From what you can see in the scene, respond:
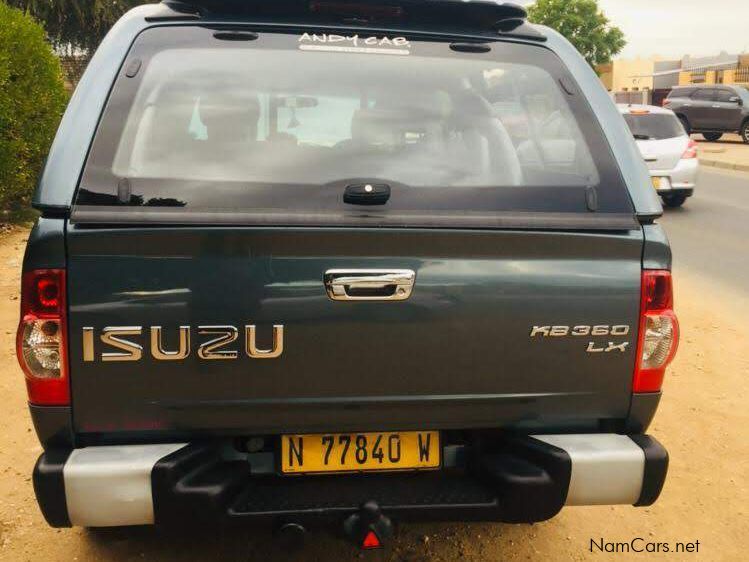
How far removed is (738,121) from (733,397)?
23101mm

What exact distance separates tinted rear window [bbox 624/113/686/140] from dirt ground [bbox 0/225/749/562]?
28.9 feet

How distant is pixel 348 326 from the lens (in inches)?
87.2

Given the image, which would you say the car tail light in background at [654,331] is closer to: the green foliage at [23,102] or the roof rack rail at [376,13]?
the roof rack rail at [376,13]

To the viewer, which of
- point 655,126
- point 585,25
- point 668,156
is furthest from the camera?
point 585,25

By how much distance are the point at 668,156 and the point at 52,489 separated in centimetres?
1173

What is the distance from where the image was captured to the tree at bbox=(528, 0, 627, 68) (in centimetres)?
7356

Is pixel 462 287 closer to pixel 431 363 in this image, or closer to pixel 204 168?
pixel 431 363

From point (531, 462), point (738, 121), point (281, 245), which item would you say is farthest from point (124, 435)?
point (738, 121)

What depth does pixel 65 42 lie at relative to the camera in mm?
26281

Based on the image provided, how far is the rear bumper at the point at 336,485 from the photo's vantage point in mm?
2150

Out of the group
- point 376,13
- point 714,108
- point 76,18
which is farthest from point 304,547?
point 76,18

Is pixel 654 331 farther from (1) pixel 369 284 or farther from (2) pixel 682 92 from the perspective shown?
(2) pixel 682 92

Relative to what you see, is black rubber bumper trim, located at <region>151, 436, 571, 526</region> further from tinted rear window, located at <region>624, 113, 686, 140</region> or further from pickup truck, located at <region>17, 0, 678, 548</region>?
tinted rear window, located at <region>624, 113, 686, 140</region>

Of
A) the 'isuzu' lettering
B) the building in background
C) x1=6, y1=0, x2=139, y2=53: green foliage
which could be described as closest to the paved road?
the 'isuzu' lettering
